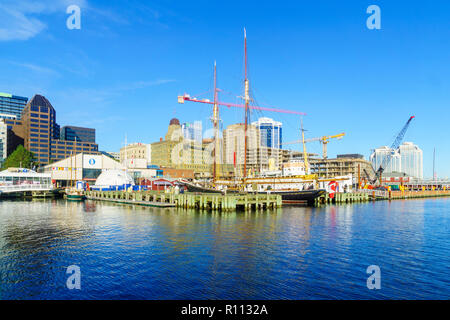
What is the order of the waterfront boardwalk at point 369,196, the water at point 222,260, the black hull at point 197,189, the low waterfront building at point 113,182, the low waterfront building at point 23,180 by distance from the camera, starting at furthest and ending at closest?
the low waterfront building at point 113,182, the low waterfront building at point 23,180, the waterfront boardwalk at point 369,196, the black hull at point 197,189, the water at point 222,260

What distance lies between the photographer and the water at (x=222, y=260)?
18312 millimetres

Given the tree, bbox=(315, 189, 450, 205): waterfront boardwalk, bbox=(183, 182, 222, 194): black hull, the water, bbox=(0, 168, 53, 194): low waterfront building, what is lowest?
bbox=(315, 189, 450, 205): waterfront boardwalk

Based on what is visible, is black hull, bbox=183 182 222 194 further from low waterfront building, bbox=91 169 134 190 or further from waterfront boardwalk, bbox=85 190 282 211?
low waterfront building, bbox=91 169 134 190

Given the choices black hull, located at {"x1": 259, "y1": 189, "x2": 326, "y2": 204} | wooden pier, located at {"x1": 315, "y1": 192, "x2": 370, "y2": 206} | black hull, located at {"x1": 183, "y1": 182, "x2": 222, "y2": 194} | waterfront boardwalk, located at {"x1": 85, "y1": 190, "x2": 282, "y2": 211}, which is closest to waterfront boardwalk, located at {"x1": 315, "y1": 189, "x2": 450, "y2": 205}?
wooden pier, located at {"x1": 315, "y1": 192, "x2": 370, "y2": 206}

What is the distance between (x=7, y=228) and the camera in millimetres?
38094

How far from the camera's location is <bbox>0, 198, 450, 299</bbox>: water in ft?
60.1

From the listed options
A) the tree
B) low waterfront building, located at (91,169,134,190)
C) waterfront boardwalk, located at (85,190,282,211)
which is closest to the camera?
waterfront boardwalk, located at (85,190,282,211)

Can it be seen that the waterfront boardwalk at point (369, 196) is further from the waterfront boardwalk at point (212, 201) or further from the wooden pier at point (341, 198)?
the waterfront boardwalk at point (212, 201)

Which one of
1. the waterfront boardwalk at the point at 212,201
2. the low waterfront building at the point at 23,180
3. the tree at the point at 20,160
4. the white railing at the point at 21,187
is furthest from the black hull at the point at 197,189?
the tree at the point at 20,160

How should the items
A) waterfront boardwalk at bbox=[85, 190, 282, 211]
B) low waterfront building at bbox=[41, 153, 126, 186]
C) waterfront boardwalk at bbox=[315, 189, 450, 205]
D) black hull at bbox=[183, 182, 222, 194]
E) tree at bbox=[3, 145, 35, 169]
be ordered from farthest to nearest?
tree at bbox=[3, 145, 35, 169], low waterfront building at bbox=[41, 153, 126, 186], waterfront boardwalk at bbox=[315, 189, 450, 205], black hull at bbox=[183, 182, 222, 194], waterfront boardwalk at bbox=[85, 190, 282, 211]

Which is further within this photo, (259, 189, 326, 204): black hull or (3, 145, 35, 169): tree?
(3, 145, 35, 169): tree

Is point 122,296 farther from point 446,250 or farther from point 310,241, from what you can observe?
point 446,250

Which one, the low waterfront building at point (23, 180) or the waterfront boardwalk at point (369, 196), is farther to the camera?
the low waterfront building at point (23, 180)

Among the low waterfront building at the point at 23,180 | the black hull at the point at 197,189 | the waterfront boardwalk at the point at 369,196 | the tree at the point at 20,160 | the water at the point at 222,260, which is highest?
the tree at the point at 20,160
